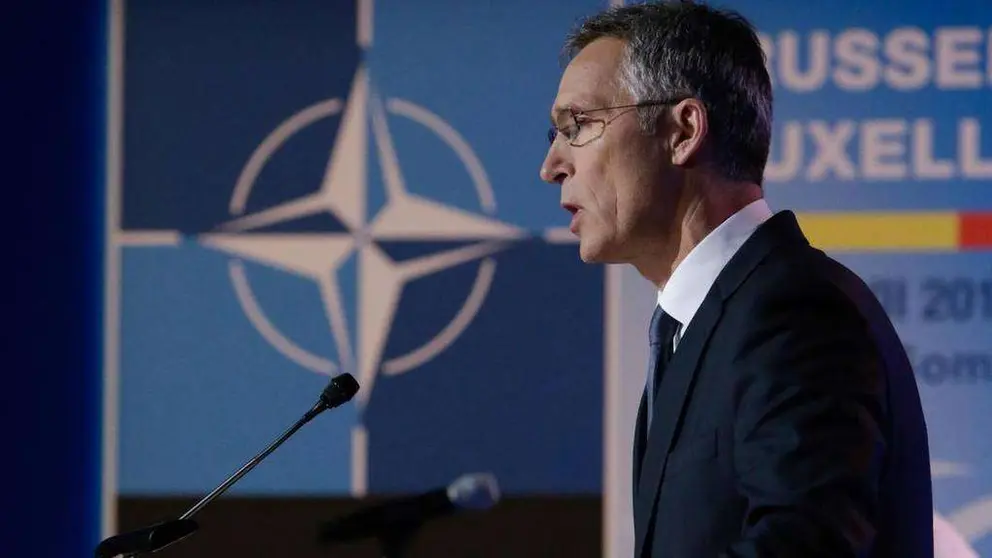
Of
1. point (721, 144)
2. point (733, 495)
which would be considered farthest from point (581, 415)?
point (733, 495)

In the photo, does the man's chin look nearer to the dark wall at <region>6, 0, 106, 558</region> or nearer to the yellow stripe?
the yellow stripe

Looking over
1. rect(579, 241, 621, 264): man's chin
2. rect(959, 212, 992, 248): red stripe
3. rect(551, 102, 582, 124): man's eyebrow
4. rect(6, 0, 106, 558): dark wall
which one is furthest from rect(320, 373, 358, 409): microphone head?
rect(959, 212, 992, 248): red stripe

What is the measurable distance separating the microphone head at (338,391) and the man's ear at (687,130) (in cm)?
60

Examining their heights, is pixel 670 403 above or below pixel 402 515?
above

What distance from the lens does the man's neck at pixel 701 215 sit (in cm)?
176

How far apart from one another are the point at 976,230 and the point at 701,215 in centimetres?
216

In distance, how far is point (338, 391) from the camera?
1911 mm

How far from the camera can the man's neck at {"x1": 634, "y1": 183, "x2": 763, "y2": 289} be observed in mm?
1761

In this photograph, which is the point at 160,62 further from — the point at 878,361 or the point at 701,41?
the point at 878,361

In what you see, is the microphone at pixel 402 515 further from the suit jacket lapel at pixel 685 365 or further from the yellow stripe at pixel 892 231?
the yellow stripe at pixel 892 231

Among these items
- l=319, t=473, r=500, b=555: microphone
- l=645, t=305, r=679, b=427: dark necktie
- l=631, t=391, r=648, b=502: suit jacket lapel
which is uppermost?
l=645, t=305, r=679, b=427: dark necktie

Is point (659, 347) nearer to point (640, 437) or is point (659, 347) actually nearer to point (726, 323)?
point (640, 437)

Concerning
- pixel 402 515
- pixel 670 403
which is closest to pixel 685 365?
pixel 670 403

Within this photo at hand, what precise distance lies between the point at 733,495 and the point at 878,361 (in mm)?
225
